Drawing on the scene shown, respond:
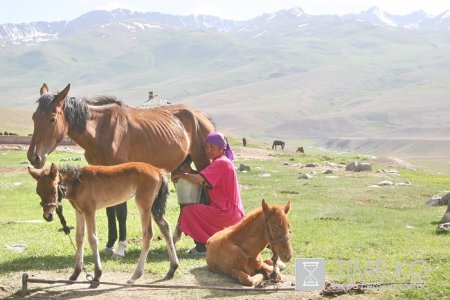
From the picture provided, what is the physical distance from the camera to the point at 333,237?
50.0 feet

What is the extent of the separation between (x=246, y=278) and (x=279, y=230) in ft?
3.63

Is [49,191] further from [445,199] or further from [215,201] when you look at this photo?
[445,199]

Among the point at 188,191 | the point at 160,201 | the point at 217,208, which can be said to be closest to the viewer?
the point at 160,201

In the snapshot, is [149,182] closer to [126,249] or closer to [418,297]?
[126,249]

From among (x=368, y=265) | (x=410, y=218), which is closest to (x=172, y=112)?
(x=368, y=265)

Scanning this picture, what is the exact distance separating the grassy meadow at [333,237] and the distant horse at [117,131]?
5.20 ft

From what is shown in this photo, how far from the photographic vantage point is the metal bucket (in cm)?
1229

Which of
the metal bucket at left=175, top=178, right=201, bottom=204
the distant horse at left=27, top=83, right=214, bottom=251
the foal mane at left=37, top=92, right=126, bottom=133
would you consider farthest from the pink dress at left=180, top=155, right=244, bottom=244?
the foal mane at left=37, top=92, right=126, bottom=133

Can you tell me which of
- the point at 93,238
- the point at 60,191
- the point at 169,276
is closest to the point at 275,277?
the point at 169,276

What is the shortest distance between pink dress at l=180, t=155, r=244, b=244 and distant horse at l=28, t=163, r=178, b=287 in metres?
1.65

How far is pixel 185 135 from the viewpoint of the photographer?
13.1 metres

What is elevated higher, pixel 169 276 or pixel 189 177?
pixel 189 177

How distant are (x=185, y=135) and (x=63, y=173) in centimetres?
414

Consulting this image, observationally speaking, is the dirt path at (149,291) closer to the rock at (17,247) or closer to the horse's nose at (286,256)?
the horse's nose at (286,256)
